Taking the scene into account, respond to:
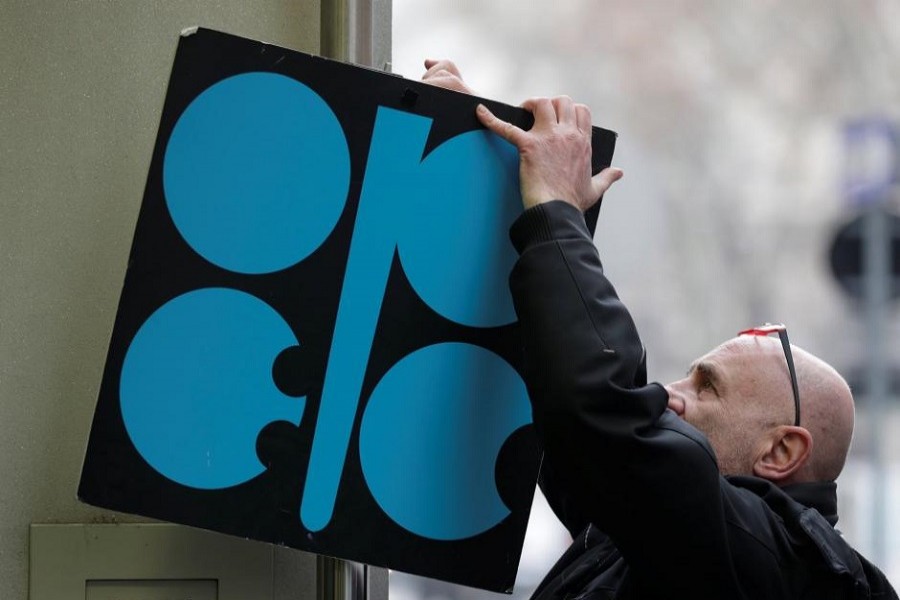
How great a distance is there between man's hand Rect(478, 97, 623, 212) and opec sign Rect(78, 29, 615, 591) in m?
0.02

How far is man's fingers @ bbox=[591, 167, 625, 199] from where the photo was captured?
1.92 m

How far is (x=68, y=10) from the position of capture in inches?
75.3

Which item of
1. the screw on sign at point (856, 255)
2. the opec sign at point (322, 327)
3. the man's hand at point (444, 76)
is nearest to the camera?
the opec sign at point (322, 327)

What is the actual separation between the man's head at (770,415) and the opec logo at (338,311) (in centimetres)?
48

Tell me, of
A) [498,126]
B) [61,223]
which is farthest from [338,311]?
[61,223]

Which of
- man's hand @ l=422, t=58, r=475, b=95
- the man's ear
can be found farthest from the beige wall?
the man's ear

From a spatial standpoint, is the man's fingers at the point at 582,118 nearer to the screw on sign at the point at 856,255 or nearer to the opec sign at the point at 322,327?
the opec sign at the point at 322,327

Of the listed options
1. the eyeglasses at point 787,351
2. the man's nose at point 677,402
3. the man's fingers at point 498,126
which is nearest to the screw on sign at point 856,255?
the eyeglasses at point 787,351

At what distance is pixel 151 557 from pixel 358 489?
32cm

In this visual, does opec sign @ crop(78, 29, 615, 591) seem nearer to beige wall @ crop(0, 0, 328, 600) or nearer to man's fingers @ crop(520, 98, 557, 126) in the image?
man's fingers @ crop(520, 98, 557, 126)

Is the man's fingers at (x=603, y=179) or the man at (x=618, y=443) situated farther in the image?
the man's fingers at (x=603, y=179)

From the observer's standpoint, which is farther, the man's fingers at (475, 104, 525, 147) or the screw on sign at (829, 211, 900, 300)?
the screw on sign at (829, 211, 900, 300)

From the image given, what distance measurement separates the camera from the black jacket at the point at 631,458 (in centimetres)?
177

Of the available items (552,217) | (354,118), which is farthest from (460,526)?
(354,118)
